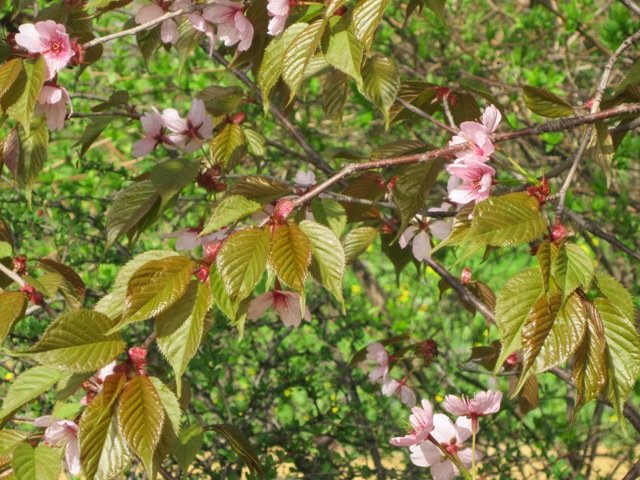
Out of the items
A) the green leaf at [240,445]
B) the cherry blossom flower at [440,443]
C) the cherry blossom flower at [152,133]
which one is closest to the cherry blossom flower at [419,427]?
the cherry blossom flower at [440,443]

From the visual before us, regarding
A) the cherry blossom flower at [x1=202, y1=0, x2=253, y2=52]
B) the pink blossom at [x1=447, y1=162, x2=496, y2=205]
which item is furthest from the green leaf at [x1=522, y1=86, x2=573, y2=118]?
the cherry blossom flower at [x1=202, y1=0, x2=253, y2=52]

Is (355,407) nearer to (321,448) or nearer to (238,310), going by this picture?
(321,448)

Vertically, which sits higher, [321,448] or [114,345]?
[114,345]

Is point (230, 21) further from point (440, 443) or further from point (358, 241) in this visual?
point (440, 443)

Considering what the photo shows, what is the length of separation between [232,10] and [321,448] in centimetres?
177

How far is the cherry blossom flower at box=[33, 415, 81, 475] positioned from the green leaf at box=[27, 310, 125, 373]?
200mm

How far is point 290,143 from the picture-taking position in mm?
4535

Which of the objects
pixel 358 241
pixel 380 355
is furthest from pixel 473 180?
pixel 380 355

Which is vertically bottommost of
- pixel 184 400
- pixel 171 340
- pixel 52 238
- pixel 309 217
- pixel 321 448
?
pixel 321 448

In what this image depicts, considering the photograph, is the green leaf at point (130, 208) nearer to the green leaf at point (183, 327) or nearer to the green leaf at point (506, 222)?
the green leaf at point (183, 327)

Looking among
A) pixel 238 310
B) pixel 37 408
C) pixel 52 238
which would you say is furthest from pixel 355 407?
pixel 238 310

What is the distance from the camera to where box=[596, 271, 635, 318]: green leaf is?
4.33 ft

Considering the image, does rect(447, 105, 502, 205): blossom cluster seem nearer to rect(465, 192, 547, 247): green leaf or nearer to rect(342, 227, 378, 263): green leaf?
rect(465, 192, 547, 247): green leaf

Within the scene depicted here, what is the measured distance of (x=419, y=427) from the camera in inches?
68.9
